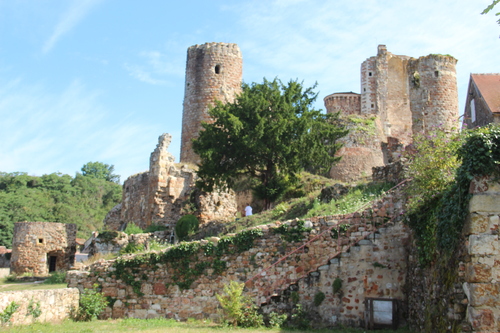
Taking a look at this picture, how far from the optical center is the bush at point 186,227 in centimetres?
2292

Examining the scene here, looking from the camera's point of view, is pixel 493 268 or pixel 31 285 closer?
pixel 493 268

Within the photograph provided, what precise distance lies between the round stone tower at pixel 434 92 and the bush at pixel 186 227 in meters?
18.1

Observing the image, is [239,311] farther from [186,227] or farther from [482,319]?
[186,227]

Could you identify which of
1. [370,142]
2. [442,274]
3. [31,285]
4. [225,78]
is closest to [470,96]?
[370,142]

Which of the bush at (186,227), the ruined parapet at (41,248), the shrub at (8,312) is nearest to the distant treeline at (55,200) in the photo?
the ruined parapet at (41,248)

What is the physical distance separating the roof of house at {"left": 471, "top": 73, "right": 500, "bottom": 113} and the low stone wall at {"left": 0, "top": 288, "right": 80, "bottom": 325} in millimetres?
16640

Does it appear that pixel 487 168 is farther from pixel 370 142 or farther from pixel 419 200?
pixel 370 142

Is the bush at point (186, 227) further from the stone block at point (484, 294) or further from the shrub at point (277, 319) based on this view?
the stone block at point (484, 294)

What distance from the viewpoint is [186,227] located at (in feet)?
75.7

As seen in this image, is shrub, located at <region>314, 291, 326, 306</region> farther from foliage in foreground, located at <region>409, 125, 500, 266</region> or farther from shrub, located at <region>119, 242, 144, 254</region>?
shrub, located at <region>119, 242, 144, 254</region>

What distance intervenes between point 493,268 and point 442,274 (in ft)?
3.58

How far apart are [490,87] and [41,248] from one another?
2009 cm

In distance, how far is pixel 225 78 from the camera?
102 feet

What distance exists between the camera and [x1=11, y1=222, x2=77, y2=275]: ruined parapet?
2316 cm
